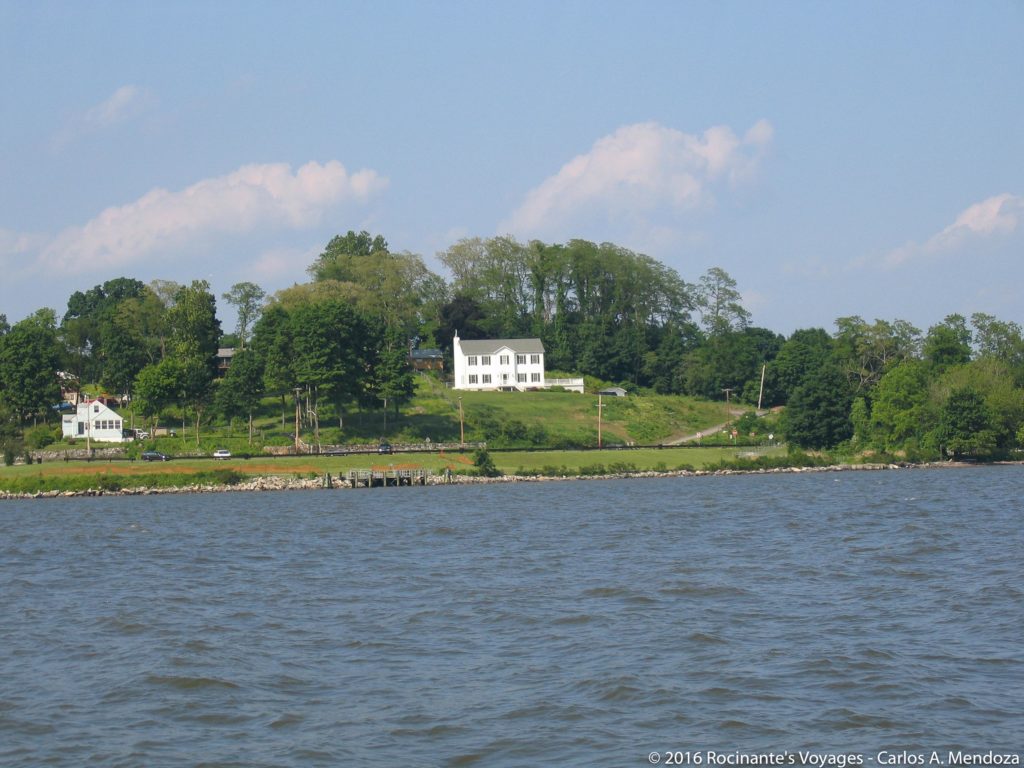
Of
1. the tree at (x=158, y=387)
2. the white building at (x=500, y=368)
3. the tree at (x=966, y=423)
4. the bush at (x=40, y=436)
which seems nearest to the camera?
the tree at (x=966, y=423)

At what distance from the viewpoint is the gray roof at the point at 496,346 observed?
117 metres

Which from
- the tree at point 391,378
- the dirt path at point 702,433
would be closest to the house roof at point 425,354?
the tree at point 391,378

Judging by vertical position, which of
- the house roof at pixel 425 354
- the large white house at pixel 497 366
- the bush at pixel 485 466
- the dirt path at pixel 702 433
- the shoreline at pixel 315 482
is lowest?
the shoreline at pixel 315 482

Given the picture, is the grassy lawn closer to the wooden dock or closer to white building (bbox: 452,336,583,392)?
the wooden dock

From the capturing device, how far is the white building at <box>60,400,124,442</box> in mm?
88562

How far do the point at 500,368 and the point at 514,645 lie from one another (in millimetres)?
98930

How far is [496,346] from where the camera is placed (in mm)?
117438

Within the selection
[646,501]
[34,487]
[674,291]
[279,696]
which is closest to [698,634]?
[279,696]

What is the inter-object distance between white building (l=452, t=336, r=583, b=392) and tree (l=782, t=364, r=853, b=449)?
36.8 metres

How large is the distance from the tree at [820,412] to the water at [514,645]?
43307mm

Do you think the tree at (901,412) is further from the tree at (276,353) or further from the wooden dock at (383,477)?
the tree at (276,353)

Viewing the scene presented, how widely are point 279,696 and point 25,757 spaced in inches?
134

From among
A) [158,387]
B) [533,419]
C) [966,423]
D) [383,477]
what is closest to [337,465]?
[383,477]

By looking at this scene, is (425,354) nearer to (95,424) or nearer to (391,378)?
(391,378)
